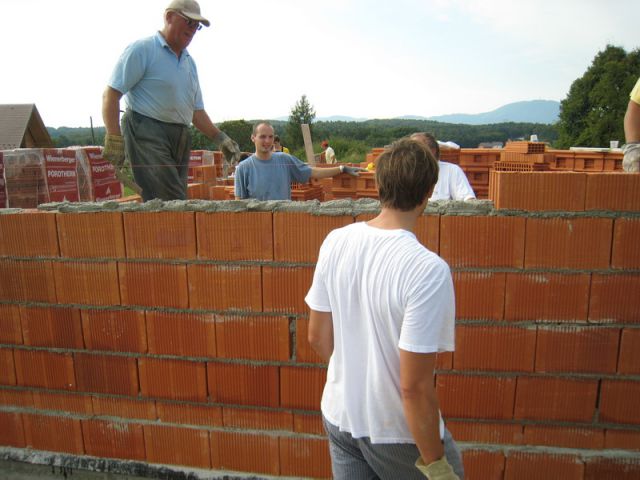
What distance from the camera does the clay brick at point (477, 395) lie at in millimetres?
2451

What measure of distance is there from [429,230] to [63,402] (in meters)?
2.31

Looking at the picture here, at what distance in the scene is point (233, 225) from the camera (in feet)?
8.12

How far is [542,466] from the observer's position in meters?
2.51

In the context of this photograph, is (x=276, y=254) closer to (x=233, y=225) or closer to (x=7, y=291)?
(x=233, y=225)

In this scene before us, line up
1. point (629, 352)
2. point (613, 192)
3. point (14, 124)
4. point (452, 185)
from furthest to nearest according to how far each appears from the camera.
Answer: point (14, 124) < point (452, 185) < point (629, 352) < point (613, 192)

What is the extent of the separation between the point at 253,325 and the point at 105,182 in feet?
23.1

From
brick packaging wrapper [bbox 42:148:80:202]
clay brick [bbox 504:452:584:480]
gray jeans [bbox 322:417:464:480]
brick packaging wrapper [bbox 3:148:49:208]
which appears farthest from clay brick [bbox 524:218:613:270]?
brick packaging wrapper [bbox 42:148:80:202]

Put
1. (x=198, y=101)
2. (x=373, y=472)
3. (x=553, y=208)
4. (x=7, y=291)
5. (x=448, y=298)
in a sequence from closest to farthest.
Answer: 1. (x=448, y=298)
2. (x=373, y=472)
3. (x=553, y=208)
4. (x=7, y=291)
5. (x=198, y=101)

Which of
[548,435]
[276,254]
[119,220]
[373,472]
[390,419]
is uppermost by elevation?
[119,220]

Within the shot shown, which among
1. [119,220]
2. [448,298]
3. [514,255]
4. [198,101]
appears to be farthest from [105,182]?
[448,298]

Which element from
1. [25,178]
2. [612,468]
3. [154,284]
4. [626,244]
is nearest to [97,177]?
[25,178]

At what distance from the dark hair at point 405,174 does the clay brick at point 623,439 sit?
1.89 m

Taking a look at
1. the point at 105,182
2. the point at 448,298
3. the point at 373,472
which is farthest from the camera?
the point at 105,182

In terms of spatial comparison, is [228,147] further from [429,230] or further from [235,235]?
[429,230]
